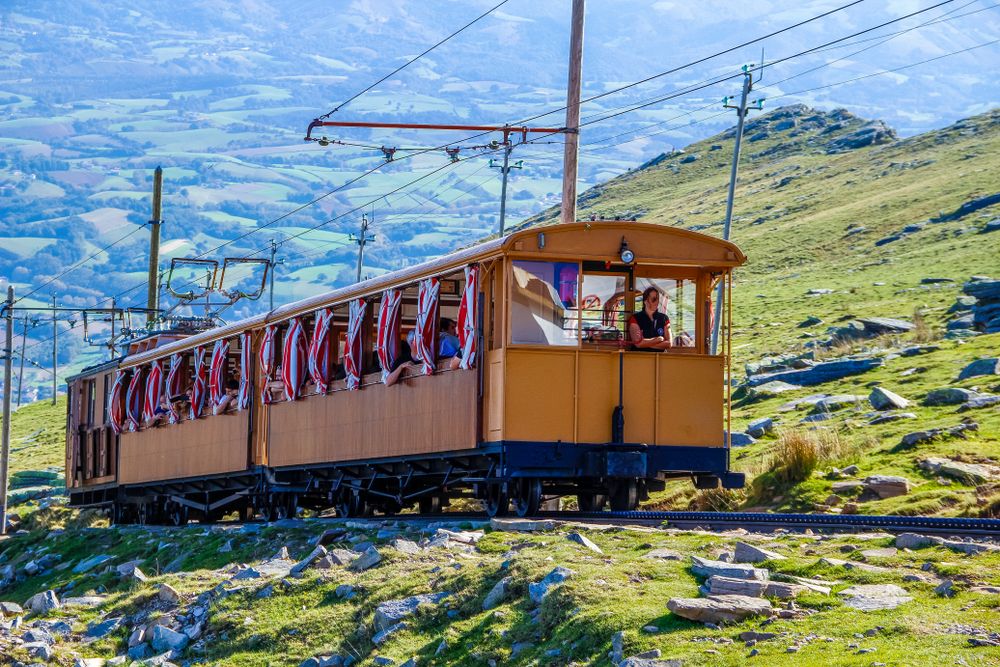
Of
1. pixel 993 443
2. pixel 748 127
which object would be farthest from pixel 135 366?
pixel 748 127

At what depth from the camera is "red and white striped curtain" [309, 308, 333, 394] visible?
2217cm

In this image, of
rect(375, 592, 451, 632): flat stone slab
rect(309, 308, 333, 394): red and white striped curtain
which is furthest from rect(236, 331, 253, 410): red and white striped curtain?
rect(375, 592, 451, 632): flat stone slab

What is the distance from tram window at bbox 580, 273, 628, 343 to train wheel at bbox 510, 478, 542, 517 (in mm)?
1760

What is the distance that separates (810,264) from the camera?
67.1 m

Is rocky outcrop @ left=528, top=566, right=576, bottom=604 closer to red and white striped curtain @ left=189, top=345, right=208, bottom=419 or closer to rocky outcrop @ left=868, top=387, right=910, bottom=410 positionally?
rocky outcrop @ left=868, top=387, right=910, bottom=410

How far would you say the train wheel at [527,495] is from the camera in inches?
704

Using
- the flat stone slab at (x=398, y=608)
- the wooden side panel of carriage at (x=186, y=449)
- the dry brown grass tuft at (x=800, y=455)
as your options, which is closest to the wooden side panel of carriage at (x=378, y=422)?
the wooden side panel of carriage at (x=186, y=449)

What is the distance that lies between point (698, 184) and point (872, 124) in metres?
18.8

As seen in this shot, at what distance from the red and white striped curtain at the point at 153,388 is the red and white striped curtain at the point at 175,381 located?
55cm

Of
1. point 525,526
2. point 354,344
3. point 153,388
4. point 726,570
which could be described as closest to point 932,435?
point 354,344

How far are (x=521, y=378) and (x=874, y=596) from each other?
7530 mm

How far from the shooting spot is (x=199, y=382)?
28.2 meters

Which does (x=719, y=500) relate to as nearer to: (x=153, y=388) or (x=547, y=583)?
(x=547, y=583)

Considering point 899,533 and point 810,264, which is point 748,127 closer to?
point 810,264
